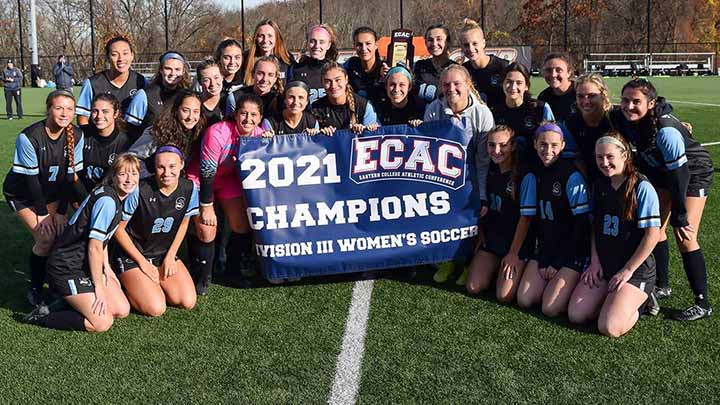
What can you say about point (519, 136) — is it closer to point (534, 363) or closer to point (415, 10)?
point (534, 363)

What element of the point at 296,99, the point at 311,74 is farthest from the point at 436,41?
the point at 296,99

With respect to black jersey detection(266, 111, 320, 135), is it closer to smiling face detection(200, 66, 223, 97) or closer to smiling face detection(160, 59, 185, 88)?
smiling face detection(200, 66, 223, 97)

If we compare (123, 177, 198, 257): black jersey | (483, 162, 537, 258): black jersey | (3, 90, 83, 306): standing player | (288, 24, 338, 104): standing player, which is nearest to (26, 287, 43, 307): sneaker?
(3, 90, 83, 306): standing player

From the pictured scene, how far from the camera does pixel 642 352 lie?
161 inches

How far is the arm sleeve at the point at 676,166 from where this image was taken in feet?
14.4

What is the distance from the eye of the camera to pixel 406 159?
5391 mm

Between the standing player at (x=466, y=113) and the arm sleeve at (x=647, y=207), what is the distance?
51.7 inches

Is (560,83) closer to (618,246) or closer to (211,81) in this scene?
(618,246)

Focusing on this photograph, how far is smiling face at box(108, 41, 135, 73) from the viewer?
568 centimetres

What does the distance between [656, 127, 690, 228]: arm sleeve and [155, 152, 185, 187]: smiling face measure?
10.6 ft

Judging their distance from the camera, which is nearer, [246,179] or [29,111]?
[246,179]

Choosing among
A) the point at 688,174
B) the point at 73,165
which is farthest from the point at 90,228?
the point at 688,174

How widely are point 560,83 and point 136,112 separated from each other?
337 centimetres

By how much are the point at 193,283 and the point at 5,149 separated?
1019 cm
